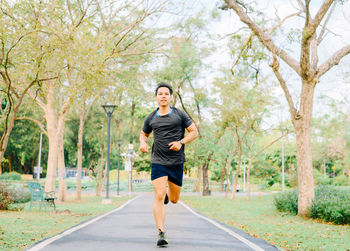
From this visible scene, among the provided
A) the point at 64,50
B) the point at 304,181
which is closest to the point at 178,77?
the point at 304,181

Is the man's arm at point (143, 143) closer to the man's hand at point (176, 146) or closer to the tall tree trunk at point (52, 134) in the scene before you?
the man's hand at point (176, 146)

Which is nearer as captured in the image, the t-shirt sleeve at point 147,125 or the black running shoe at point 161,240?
the black running shoe at point 161,240

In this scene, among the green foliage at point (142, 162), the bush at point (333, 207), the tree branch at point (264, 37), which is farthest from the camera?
the green foliage at point (142, 162)

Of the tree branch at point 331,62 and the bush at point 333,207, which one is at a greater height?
the tree branch at point 331,62

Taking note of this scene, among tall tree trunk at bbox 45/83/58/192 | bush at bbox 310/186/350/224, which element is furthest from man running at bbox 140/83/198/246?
tall tree trunk at bbox 45/83/58/192

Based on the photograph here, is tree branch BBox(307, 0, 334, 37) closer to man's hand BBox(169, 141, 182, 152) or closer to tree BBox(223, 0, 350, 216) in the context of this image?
tree BBox(223, 0, 350, 216)

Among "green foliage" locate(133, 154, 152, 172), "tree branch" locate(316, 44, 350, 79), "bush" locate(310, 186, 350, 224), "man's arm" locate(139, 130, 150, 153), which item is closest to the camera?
"man's arm" locate(139, 130, 150, 153)

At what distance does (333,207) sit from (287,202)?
3538 mm

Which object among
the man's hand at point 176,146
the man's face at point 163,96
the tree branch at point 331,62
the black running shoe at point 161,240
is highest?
the tree branch at point 331,62

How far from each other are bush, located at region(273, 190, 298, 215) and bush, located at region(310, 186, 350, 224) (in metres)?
1.16

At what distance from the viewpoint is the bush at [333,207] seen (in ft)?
37.6

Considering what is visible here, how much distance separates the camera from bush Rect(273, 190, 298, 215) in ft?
48.5

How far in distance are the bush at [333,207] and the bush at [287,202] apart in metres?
1.16

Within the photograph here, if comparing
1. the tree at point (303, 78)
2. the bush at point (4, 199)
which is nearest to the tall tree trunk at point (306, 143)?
the tree at point (303, 78)
